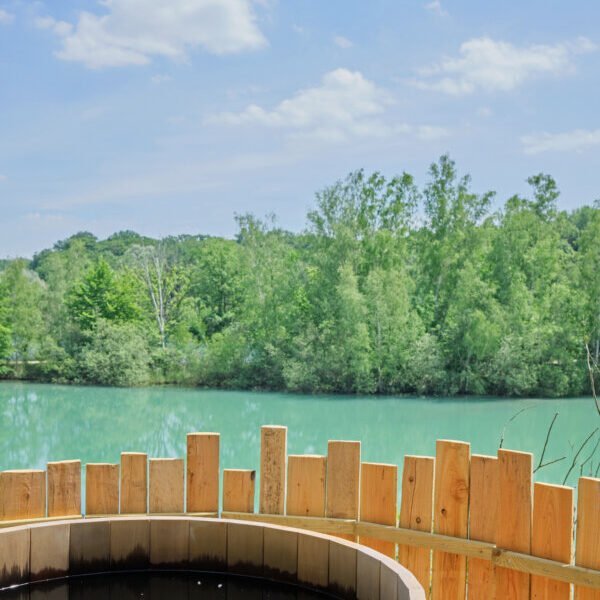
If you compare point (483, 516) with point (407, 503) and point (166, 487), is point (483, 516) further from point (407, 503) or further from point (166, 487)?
point (166, 487)

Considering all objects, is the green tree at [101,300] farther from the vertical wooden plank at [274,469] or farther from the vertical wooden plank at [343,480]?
the vertical wooden plank at [343,480]

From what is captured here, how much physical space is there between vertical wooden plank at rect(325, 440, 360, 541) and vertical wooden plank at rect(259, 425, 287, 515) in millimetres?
173

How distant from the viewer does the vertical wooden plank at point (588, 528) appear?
264 cm

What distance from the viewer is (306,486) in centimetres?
311

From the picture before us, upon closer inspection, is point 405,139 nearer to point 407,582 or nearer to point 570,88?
point 570,88

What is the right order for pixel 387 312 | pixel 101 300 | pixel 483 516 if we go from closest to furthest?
pixel 483 516 < pixel 387 312 < pixel 101 300

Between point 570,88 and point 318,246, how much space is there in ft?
54.6

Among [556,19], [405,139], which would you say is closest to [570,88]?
[556,19]

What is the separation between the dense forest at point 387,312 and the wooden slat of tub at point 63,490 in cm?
2484

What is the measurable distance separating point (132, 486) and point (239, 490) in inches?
15.0

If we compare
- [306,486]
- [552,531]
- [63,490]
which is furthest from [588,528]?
[63,490]

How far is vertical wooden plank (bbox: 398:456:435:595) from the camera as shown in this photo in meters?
2.97

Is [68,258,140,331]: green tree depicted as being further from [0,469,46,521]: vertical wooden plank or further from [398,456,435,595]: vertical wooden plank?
[398,456,435,595]: vertical wooden plank

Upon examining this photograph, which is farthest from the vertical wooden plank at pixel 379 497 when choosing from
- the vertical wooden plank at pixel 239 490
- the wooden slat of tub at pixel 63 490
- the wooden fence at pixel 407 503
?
the wooden slat of tub at pixel 63 490
